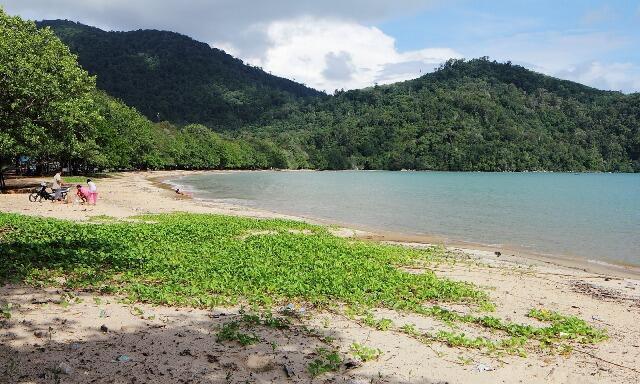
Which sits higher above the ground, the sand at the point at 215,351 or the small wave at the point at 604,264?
the sand at the point at 215,351

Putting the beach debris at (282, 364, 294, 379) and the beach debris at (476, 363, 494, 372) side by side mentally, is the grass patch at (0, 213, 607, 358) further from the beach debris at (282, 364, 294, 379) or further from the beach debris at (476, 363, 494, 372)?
the beach debris at (476, 363, 494, 372)

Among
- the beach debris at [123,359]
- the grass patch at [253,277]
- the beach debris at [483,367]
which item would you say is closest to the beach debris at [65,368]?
the beach debris at [123,359]

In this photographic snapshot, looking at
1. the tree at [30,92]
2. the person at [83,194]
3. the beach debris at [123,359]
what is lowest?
the beach debris at [123,359]

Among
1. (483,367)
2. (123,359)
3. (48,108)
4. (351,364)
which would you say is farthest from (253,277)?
(48,108)

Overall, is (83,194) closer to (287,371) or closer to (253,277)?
(253,277)

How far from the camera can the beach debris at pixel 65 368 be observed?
670 cm

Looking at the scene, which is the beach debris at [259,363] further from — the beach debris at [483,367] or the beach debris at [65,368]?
the beach debris at [483,367]

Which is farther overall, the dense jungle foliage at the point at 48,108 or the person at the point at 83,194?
the person at the point at 83,194

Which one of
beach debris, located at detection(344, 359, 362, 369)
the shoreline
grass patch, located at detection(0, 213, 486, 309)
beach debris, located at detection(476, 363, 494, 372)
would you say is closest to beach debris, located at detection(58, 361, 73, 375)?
grass patch, located at detection(0, 213, 486, 309)

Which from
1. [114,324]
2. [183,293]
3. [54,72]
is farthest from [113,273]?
[54,72]

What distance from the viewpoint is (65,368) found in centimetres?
676

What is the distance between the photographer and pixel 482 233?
105 ft

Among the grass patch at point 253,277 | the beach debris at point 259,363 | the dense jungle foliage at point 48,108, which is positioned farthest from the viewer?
the dense jungle foliage at point 48,108

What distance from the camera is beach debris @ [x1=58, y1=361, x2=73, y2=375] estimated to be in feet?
22.0
